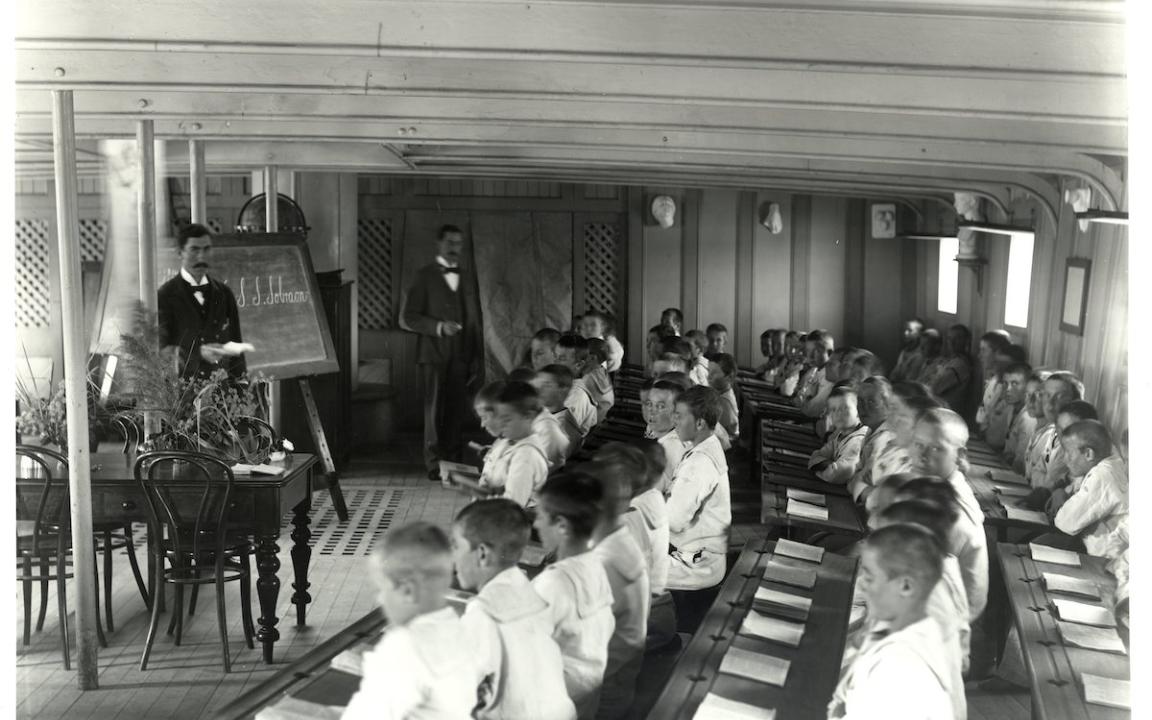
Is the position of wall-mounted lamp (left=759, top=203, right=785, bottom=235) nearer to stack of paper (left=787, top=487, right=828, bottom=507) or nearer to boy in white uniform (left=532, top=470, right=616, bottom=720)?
stack of paper (left=787, top=487, right=828, bottom=507)

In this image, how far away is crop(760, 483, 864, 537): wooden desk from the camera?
5.34 meters

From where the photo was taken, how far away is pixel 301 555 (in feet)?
19.1

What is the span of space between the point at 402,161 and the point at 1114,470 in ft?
18.2

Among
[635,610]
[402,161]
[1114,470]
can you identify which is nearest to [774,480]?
[1114,470]

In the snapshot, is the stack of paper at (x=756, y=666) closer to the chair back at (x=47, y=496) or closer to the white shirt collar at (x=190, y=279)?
the chair back at (x=47, y=496)

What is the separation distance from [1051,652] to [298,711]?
7.61ft

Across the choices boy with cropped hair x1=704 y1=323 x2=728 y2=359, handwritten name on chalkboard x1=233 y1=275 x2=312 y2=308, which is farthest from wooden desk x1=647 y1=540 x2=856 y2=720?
boy with cropped hair x1=704 y1=323 x2=728 y2=359

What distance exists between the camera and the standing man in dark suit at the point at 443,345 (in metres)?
9.91


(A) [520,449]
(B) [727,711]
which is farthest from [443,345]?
(B) [727,711]

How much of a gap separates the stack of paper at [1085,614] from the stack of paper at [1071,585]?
0.18m

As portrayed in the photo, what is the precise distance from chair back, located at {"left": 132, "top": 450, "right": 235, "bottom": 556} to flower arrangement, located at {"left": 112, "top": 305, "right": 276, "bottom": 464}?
19 centimetres

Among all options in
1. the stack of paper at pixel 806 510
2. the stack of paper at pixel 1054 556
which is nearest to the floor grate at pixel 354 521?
the stack of paper at pixel 806 510

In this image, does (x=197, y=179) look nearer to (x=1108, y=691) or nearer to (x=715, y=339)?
(x=715, y=339)

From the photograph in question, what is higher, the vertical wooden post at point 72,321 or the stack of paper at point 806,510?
the vertical wooden post at point 72,321
